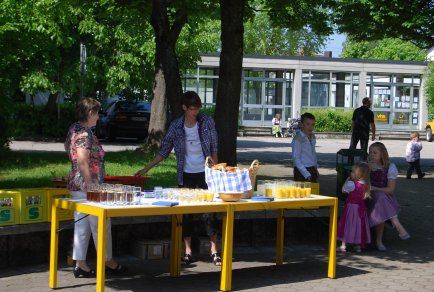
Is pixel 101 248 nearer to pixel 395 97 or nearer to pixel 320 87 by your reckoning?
pixel 320 87

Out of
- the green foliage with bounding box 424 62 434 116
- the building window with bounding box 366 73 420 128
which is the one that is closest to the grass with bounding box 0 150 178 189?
the green foliage with bounding box 424 62 434 116

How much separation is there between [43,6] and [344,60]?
30202mm

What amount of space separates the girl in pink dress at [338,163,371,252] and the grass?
3680 millimetres

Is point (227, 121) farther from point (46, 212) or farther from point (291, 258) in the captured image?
point (46, 212)

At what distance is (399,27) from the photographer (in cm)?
2322

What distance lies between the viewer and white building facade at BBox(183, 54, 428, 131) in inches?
1945

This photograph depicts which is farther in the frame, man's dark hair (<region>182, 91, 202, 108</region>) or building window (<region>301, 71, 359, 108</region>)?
building window (<region>301, 71, 359, 108</region>)

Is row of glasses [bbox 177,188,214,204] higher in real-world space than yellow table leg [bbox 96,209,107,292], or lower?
higher

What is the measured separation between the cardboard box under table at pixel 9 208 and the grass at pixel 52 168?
4009mm

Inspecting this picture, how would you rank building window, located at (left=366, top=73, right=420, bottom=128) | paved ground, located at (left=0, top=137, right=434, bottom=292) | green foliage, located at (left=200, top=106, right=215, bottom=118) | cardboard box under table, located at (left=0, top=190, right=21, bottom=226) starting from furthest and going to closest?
1. building window, located at (left=366, top=73, right=420, bottom=128)
2. green foliage, located at (left=200, top=106, right=215, bottom=118)
3. cardboard box under table, located at (left=0, top=190, right=21, bottom=226)
4. paved ground, located at (left=0, top=137, right=434, bottom=292)

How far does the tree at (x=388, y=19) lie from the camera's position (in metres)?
21.6

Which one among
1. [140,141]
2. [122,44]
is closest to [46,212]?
[122,44]

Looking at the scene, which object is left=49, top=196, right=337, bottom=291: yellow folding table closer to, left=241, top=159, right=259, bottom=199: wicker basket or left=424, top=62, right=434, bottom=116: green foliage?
left=241, top=159, right=259, bottom=199: wicker basket

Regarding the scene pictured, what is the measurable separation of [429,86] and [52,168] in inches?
1529
